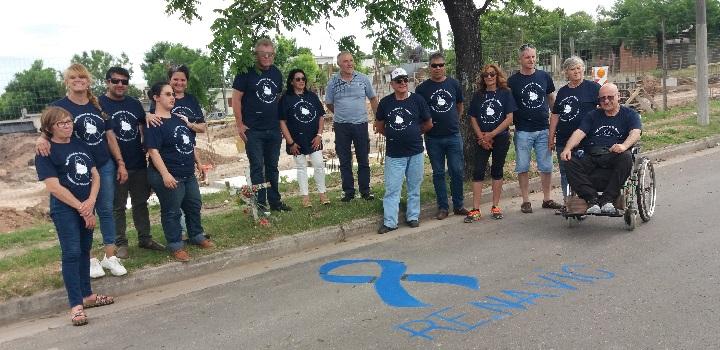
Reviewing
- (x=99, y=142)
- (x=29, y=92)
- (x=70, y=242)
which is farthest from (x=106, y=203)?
(x=29, y=92)

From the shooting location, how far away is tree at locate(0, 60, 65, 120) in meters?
19.0

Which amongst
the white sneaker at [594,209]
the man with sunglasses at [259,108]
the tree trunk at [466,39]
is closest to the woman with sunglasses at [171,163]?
the man with sunglasses at [259,108]

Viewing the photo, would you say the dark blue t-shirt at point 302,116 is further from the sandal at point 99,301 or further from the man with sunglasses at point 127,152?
the sandal at point 99,301

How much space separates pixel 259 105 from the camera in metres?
7.15

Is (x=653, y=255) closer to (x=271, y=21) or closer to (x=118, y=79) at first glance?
(x=271, y=21)

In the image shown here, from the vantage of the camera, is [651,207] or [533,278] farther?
[651,207]

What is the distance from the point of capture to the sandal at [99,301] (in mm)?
5105

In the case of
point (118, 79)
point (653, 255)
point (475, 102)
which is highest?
point (118, 79)

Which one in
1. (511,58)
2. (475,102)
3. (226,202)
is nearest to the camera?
(475,102)

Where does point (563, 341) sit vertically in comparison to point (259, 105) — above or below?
below

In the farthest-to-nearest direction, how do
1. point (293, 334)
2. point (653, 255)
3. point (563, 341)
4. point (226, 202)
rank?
point (226, 202)
point (653, 255)
point (293, 334)
point (563, 341)

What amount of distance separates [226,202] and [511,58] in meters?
11.2

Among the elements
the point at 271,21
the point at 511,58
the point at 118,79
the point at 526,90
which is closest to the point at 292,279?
the point at 118,79

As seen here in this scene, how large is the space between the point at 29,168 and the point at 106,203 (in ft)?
62.3
